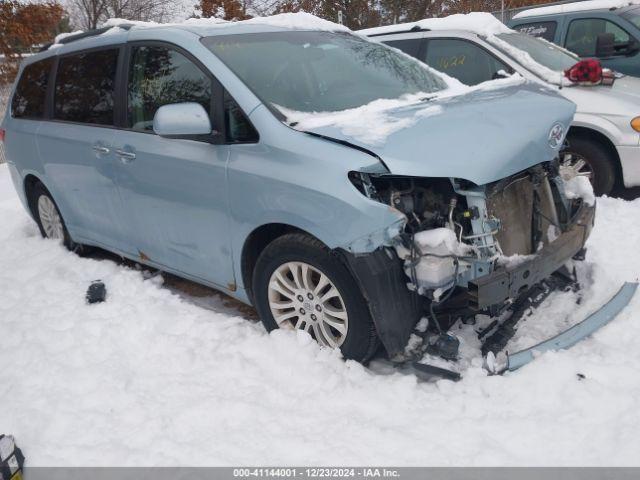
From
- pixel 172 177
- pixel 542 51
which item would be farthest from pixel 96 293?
pixel 542 51

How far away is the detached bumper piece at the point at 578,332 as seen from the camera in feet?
9.18

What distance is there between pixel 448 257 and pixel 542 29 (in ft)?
20.9

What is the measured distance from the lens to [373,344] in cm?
291

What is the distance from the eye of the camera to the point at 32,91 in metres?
5.02

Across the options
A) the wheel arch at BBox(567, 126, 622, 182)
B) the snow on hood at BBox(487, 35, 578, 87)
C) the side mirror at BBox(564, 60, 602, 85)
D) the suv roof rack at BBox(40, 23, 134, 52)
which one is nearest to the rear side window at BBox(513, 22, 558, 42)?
the snow on hood at BBox(487, 35, 578, 87)

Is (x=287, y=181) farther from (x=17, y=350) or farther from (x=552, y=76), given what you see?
(x=552, y=76)

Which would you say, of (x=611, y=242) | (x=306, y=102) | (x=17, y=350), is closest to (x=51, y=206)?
(x=17, y=350)

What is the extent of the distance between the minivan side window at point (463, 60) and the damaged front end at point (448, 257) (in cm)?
310

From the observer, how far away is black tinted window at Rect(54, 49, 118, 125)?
400cm

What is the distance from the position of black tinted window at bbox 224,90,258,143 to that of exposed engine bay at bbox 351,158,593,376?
731mm

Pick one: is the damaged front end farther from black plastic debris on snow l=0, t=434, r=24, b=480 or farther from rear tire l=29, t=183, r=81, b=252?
rear tire l=29, t=183, r=81, b=252

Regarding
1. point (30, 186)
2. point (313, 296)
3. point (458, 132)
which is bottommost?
point (313, 296)

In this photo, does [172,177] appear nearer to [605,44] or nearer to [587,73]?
[587,73]

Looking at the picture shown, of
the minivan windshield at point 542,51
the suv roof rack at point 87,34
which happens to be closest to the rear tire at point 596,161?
the minivan windshield at point 542,51
